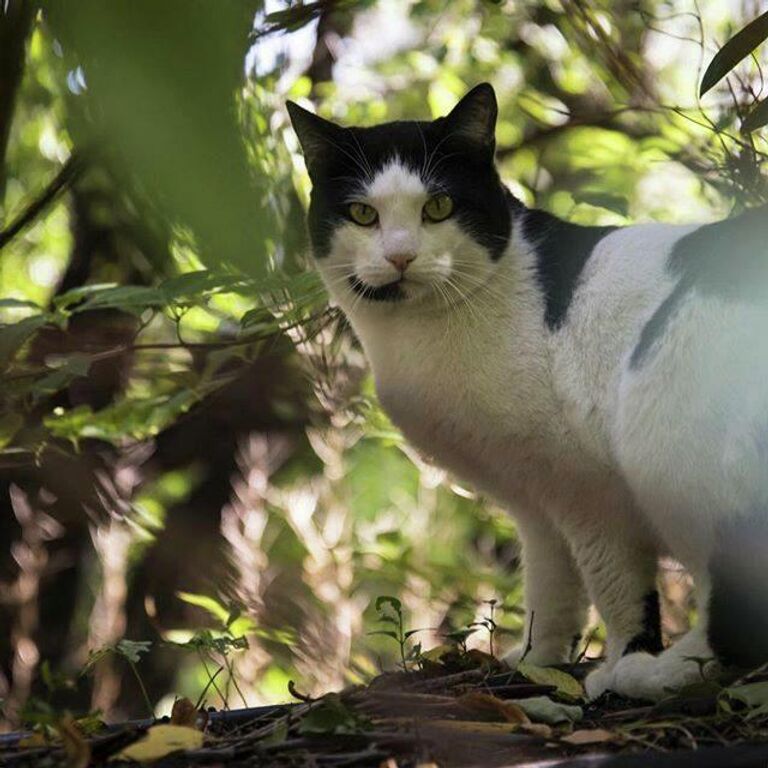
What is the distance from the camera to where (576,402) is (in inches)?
67.4

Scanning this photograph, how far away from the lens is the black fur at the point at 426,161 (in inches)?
75.8

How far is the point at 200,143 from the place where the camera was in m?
0.22

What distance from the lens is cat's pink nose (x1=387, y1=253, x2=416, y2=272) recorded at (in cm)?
181

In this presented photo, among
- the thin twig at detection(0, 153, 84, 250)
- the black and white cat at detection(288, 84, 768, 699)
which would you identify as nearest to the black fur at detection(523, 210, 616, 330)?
the black and white cat at detection(288, 84, 768, 699)

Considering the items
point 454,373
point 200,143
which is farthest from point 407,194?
point 200,143

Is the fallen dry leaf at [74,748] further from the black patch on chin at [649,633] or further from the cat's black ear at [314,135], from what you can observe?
A: the cat's black ear at [314,135]

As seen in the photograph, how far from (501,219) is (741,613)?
821mm

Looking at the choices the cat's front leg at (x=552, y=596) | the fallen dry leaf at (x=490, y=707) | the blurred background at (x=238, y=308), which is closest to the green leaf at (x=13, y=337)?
the blurred background at (x=238, y=308)

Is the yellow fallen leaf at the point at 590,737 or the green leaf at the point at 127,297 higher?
the green leaf at the point at 127,297

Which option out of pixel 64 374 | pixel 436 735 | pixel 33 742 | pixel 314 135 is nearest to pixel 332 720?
pixel 436 735

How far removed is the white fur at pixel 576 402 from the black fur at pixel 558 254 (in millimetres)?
21

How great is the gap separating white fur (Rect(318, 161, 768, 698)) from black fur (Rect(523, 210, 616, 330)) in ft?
0.07

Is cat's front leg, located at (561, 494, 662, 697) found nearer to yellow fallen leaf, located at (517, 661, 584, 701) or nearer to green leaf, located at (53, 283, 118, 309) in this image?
yellow fallen leaf, located at (517, 661, 584, 701)

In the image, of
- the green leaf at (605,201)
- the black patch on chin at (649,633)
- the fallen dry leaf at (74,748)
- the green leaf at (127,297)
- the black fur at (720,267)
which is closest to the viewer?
the fallen dry leaf at (74,748)
